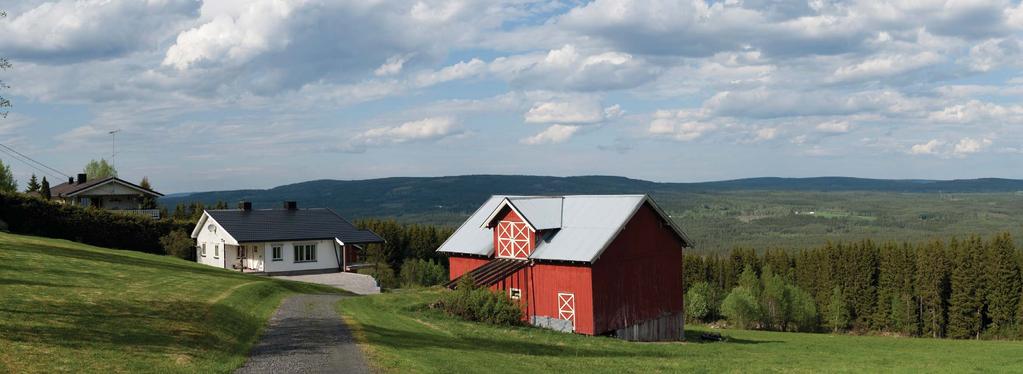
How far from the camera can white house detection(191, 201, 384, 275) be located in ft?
200

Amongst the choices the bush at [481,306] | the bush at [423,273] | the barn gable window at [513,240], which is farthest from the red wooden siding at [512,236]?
the bush at [423,273]

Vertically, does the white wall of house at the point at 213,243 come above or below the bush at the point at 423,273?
above

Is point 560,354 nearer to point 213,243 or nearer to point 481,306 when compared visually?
point 481,306

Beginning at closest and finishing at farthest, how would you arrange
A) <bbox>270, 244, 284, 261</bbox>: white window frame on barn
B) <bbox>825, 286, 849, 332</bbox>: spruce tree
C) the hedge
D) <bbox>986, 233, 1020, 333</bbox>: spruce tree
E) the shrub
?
the hedge, <bbox>270, 244, 284, 261</bbox>: white window frame on barn, <bbox>986, 233, 1020, 333</bbox>: spruce tree, the shrub, <bbox>825, 286, 849, 332</bbox>: spruce tree

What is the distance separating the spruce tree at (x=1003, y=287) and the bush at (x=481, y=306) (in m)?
66.5

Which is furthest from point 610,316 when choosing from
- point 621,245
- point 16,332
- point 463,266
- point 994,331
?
point 994,331

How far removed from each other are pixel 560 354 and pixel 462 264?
21.1 metres

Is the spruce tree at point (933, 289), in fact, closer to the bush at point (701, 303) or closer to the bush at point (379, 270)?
the bush at point (701, 303)

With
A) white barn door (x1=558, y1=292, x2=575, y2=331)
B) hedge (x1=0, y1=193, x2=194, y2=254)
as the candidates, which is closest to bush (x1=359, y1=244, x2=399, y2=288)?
hedge (x1=0, y1=193, x2=194, y2=254)

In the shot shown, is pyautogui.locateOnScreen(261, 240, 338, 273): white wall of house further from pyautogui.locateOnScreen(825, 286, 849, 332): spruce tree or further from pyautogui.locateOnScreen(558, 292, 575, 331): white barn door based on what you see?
pyautogui.locateOnScreen(825, 286, 849, 332): spruce tree

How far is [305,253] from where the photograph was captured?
63.1 meters

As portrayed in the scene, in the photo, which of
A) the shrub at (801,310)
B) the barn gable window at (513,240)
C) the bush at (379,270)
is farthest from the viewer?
the shrub at (801,310)

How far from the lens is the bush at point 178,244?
62250mm

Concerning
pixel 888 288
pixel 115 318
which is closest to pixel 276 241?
pixel 115 318
